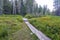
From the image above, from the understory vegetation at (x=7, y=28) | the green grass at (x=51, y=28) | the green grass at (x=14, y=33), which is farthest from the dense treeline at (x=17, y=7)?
the green grass at (x=14, y=33)

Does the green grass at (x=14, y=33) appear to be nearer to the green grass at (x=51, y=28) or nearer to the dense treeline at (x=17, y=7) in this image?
the green grass at (x=51, y=28)

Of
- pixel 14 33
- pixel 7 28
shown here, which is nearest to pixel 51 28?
pixel 14 33

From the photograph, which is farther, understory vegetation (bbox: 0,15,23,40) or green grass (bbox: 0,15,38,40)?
understory vegetation (bbox: 0,15,23,40)

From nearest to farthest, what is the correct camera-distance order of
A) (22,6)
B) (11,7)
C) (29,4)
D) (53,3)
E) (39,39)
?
(39,39) → (11,7) → (22,6) → (29,4) → (53,3)

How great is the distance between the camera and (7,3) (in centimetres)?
5194

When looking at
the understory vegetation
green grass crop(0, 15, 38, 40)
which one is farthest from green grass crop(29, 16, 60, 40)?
the understory vegetation

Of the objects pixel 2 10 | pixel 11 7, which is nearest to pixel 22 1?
pixel 11 7

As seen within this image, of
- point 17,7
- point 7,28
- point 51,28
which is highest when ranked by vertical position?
point 7,28

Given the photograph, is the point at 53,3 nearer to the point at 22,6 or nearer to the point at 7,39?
the point at 22,6

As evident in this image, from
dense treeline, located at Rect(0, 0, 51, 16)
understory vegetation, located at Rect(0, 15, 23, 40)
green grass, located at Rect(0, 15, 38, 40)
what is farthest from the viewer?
dense treeline, located at Rect(0, 0, 51, 16)

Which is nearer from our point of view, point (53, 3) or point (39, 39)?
point (39, 39)

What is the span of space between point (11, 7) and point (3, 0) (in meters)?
3.44

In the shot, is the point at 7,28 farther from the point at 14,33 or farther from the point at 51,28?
the point at 51,28

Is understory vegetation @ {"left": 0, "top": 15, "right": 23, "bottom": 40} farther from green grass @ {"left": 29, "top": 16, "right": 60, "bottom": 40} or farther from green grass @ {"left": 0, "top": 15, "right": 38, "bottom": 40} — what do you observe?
green grass @ {"left": 29, "top": 16, "right": 60, "bottom": 40}
